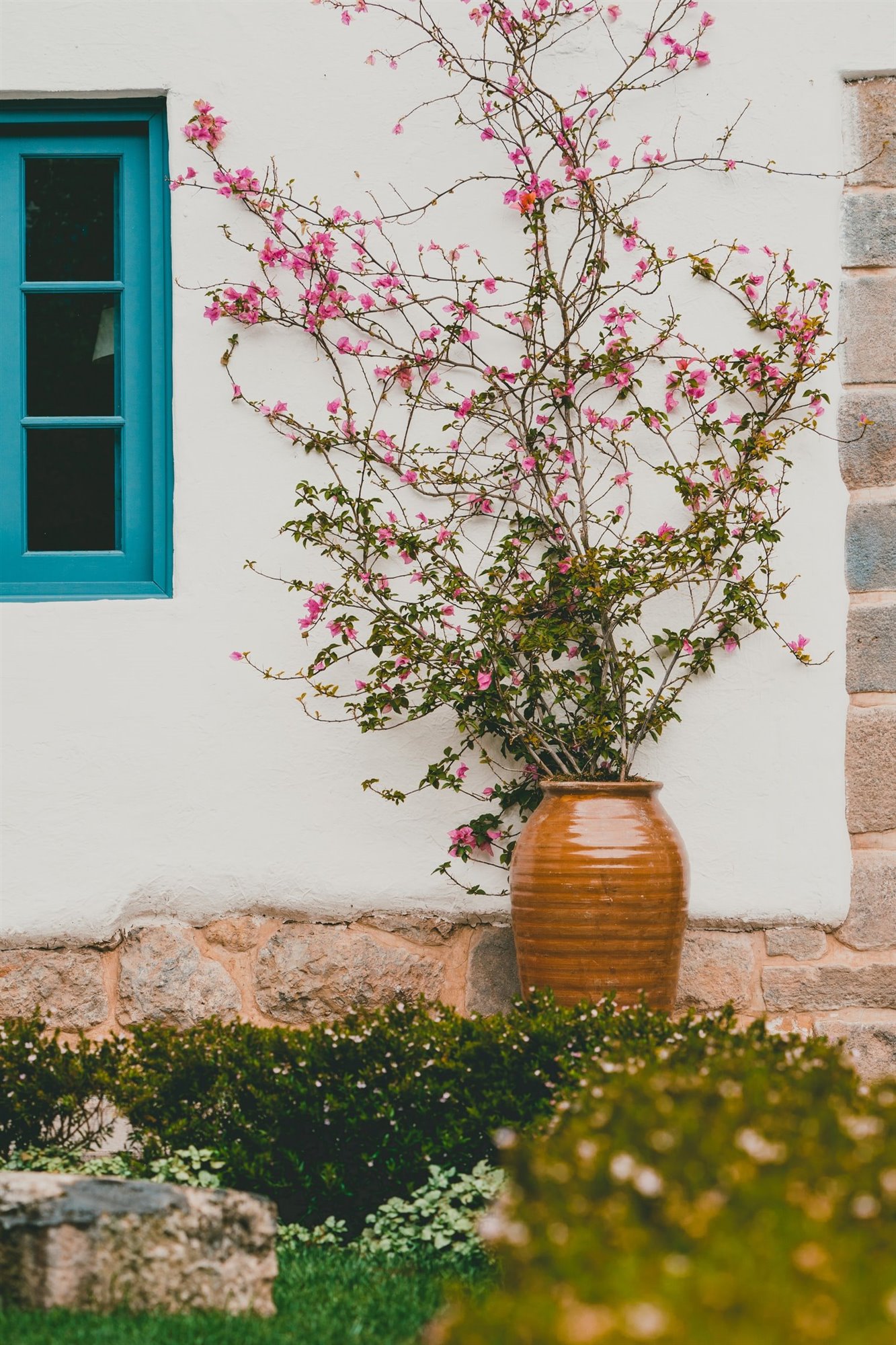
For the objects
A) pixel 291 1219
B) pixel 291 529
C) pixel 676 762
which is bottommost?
pixel 291 1219

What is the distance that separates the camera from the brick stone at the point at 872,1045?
11.4 ft

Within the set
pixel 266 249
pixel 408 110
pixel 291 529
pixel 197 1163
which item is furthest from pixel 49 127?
pixel 197 1163

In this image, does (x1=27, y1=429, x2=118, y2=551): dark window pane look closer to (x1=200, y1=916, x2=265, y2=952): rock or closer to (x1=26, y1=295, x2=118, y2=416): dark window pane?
(x1=26, y1=295, x2=118, y2=416): dark window pane

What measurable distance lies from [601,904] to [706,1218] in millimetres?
1848

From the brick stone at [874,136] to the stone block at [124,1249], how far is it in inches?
119

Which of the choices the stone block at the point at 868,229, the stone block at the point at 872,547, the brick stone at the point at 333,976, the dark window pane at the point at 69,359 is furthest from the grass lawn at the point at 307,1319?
the stone block at the point at 868,229

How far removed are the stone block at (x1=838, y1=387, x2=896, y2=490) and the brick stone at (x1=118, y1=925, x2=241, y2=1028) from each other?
2.16 m

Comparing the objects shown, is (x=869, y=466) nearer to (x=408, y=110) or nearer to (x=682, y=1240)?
(x=408, y=110)

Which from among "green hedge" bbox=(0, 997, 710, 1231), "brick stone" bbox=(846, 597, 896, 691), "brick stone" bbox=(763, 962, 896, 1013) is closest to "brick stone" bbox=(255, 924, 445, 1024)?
"green hedge" bbox=(0, 997, 710, 1231)

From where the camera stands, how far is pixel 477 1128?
8.81 ft

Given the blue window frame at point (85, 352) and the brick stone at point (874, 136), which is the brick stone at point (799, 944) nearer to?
the blue window frame at point (85, 352)

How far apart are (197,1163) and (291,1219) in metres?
0.25

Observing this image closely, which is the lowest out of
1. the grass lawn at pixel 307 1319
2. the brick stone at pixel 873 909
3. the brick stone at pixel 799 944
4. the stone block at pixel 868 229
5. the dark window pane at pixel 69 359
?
the grass lawn at pixel 307 1319

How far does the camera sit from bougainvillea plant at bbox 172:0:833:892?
3.56 m
